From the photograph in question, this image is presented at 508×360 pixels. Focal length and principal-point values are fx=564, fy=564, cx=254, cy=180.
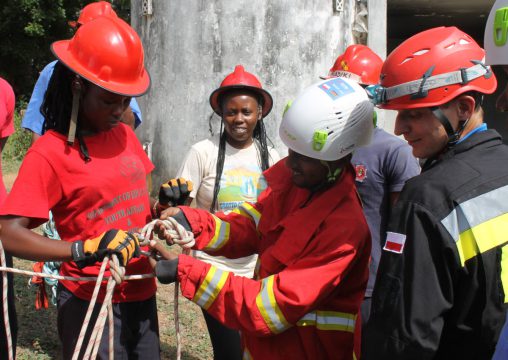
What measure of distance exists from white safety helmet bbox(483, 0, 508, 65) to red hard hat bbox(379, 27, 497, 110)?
0.08m

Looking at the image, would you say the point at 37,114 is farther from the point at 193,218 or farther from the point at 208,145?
the point at 193,218

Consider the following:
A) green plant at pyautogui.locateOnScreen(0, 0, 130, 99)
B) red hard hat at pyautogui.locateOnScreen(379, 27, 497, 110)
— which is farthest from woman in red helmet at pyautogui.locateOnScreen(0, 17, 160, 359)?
green plant at pyautogui.locateOnScreen(0, 0, 130, 99)

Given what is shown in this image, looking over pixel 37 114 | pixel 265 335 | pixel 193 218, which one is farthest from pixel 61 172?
pixel 37 114

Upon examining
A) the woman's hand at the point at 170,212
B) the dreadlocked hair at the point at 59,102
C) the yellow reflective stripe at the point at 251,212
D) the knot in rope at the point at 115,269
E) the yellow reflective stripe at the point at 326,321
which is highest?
the dreadlocked hair at the point at 59,102

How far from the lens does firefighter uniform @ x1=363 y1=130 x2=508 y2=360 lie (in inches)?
67.1

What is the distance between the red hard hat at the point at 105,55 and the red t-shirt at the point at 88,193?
0.28 metres

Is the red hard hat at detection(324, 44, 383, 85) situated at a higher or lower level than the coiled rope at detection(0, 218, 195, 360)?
higher

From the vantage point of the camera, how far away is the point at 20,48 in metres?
20.5

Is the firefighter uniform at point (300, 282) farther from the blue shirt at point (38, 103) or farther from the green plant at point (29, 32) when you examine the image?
the green plant at point (29, 32)

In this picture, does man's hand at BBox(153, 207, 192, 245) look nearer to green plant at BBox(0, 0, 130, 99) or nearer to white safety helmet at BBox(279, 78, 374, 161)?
white safety helmet at BBox(279, 78, 374, 161)

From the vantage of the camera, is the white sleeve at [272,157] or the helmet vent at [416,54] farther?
the white sleeve at [272,157]

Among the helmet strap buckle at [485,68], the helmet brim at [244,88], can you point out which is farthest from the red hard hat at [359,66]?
the helmet strap buckle at [485,68]

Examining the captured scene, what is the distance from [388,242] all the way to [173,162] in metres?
6.10

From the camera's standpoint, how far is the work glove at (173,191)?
2.74 m
